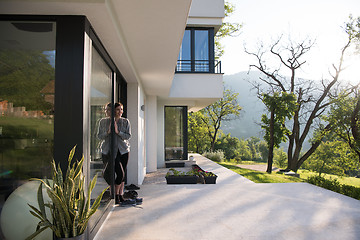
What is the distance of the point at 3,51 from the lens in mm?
2354

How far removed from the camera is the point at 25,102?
2355 mm

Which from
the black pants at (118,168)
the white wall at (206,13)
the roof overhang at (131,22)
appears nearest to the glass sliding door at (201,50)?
the white wall at (206,13)

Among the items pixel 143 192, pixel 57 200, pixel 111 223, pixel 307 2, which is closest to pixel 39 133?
pixel 57 200

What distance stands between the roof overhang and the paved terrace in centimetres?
221

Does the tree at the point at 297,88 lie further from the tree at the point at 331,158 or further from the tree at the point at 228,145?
the tree at the point at 228,145

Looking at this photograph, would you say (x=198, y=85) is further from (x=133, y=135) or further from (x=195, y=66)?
(x=133, y=135)

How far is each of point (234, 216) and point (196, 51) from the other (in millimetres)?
7252

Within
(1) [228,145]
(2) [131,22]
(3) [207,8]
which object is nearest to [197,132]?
(1) [228,145]

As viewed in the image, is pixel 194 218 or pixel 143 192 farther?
pixel 143 192

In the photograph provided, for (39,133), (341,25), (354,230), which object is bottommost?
(354,230)

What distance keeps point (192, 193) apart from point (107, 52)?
2940mm

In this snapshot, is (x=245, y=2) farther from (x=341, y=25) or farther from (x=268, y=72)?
(x=341, y=25)

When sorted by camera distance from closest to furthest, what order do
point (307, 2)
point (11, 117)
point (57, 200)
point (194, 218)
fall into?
point (57, 200)
point (11, 117)
point (194, 218)
point (307, 2)

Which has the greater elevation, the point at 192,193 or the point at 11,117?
the point at 11,117
